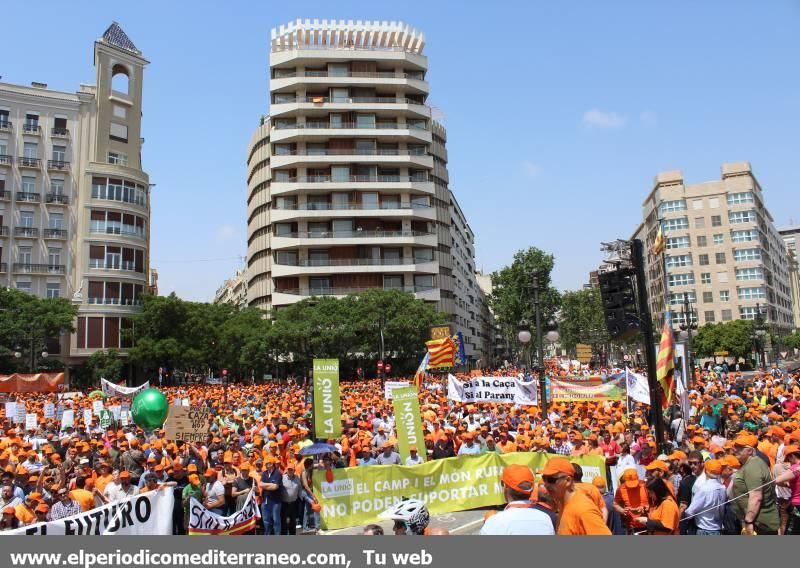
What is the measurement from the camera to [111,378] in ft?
157

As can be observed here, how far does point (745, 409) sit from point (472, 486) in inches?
359

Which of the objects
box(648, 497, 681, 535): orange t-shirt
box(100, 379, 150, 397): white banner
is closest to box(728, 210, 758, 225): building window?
box(100, 379, 150, 397): white banner

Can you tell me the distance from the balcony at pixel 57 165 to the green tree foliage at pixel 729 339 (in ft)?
193

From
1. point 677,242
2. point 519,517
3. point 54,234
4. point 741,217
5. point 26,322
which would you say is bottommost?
point 519,517

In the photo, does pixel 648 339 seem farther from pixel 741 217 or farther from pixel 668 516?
pixel 741 217

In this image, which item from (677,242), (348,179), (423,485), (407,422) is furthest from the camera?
(677,242)

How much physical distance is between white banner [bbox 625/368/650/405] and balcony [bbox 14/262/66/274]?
1897 inches

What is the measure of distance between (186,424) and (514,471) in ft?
32.3

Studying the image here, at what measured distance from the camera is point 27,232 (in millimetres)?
52688

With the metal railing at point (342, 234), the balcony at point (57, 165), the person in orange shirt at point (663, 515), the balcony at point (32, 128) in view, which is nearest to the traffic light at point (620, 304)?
the person in orange shirt at point (663, 515)

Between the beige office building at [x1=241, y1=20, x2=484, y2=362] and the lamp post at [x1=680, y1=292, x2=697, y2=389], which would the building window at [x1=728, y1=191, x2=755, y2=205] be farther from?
the lamp post at [x1=680, y1=292, x2=697, y2=389]

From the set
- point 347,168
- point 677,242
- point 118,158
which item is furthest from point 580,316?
point 118,158
